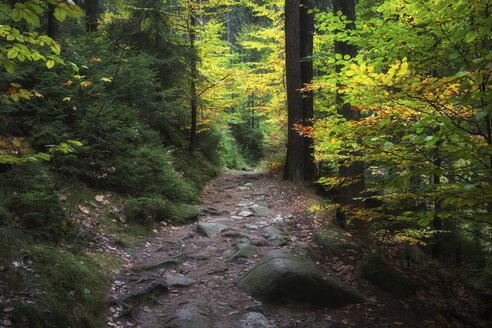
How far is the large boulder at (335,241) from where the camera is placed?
5.66 metres

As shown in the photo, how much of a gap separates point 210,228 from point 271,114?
846 centimetres

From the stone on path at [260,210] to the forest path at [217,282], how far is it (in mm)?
153

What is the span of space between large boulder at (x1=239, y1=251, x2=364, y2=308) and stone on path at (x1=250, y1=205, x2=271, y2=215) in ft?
11.8

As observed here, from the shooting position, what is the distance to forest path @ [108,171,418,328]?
140 inches

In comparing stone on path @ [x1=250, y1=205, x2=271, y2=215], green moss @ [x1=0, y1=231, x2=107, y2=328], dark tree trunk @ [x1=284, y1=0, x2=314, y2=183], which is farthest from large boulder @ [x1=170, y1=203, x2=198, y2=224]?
dark tree trunk @ [x1=284, y1=0, x2=314, y2=183]

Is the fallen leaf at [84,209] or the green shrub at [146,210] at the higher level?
the fallen leaf at [84,209]

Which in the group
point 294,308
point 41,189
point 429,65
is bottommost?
point 294,308

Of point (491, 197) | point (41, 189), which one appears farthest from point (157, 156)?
point (491, 197)

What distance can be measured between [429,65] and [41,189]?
5.80 metres

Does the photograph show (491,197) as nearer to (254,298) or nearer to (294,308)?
(294,308)

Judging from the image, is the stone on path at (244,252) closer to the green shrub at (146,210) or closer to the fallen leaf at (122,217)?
the green shrub at (146,210)

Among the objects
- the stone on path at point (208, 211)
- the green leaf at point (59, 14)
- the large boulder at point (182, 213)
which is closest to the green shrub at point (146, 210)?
the large boulder at point (182, 213)

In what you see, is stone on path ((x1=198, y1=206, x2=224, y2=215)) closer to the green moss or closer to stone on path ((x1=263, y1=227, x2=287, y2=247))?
stone on path ((x1=263, y1=227, x2=287, y2=247))

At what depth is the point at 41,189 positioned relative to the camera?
427cm
